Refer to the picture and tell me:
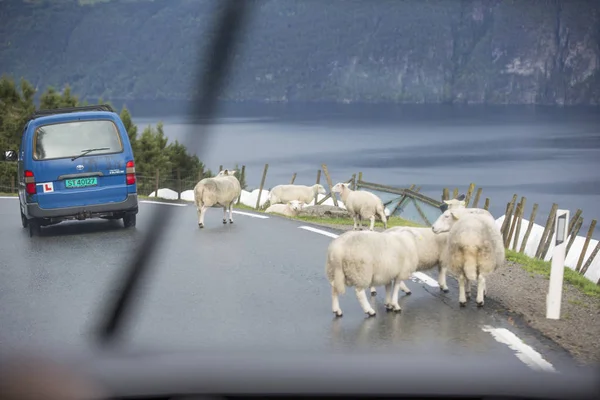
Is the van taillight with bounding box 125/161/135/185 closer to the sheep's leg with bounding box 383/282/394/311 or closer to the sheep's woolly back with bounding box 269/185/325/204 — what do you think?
the sheep's leg with bounding box 383/282/394/311

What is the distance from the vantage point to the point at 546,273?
11.6 meters

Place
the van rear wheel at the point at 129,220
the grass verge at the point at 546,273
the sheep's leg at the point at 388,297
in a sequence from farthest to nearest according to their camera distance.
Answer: the van rear wheel at the point at 129,220 → the grass verge at the point at 546,273 → the sheep's leg at the point at 388,297

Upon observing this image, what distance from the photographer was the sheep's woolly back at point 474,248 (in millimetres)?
8586

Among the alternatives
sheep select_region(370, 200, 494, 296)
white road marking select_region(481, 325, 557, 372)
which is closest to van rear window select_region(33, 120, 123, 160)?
sheep select_region(370, 200, 494, 296)

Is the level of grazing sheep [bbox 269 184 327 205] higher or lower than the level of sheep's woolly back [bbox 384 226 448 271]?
lower

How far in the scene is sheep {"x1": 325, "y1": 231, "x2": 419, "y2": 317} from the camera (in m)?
7.87

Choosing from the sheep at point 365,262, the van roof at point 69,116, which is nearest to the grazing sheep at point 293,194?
the van roof at point 69,116

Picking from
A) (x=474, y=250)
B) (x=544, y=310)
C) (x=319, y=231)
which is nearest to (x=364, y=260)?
(x=474, y=250)

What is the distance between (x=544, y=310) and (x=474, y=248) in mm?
945

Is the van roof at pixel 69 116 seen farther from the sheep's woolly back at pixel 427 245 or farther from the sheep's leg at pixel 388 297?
the sheep's leg at pixel 388 297

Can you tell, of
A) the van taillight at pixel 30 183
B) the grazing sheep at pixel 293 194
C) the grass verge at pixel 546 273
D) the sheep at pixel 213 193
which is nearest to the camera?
the grass verge at pixel 546 273

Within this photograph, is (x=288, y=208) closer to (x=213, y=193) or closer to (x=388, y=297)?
(x=213, y=193)

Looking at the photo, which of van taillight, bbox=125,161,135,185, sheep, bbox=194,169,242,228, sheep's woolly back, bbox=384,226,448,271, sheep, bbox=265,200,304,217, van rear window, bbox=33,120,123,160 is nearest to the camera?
sheep's woolly back, bbox=384,226,448,271

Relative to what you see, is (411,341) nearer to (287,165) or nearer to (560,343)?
(560,343)
